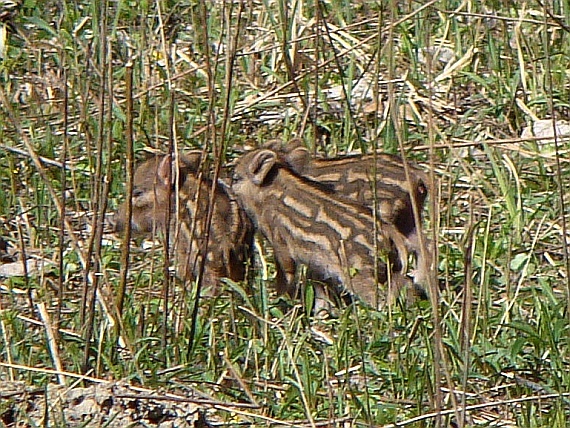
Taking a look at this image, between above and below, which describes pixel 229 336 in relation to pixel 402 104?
below

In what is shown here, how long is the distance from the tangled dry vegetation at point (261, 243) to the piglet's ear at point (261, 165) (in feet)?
0.55

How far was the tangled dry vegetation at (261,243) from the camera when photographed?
3578mm

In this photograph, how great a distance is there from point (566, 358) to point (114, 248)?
5.89ft

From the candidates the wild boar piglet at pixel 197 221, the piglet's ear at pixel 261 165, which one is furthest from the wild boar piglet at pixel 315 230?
the wild boar piglet at pixel 197 221

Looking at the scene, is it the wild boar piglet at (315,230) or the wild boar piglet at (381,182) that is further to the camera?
the wild boar piglet at (381,182)

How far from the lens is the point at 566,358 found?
3.89 meters

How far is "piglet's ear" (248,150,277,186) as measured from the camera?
5.10 meters

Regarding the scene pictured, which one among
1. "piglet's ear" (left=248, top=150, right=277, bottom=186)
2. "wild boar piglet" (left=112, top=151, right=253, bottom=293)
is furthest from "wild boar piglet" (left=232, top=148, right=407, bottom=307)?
"wild boar piglet" (left=112, top=151, right=253, bottom=293)

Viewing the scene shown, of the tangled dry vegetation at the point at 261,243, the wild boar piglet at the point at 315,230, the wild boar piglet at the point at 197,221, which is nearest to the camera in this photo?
the tangled dry vegetation at the point at 261,243

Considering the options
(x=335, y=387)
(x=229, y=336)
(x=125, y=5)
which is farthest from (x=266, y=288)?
(x=125, y=5)

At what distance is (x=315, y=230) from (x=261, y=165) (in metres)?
0.46

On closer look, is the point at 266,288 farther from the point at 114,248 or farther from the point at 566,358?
the point at 566,358

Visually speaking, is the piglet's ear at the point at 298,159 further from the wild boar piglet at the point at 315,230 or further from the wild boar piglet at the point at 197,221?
the wild boar piglet at the point at 197,221

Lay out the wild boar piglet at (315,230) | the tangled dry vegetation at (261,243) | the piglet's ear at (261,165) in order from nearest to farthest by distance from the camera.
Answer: the tangled dry vegetation at (261,243)
the wild boar piglet at (315,230)
the piglet's ear at (261,165)
